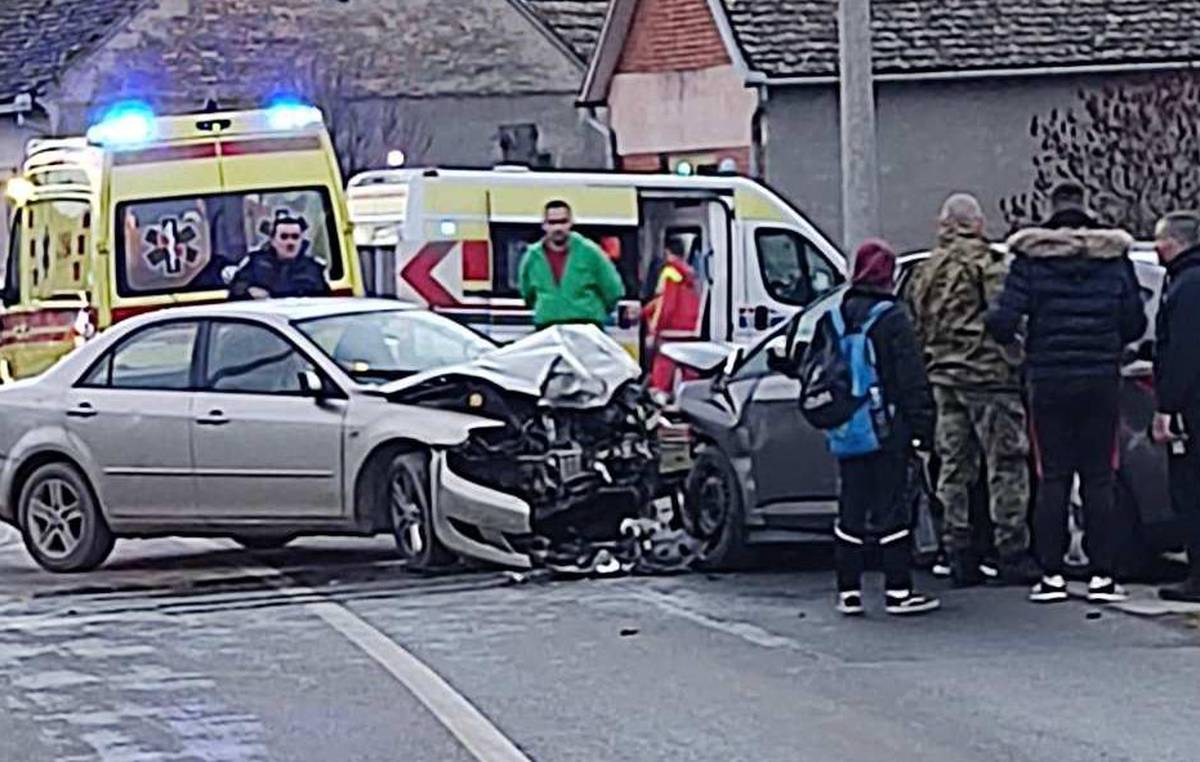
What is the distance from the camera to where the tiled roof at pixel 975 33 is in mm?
31031

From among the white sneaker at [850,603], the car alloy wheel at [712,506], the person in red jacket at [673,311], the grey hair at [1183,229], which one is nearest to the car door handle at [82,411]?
the car alloy wheel at [712,506]

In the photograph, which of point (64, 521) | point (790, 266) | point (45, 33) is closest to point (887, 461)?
point (64, 521)

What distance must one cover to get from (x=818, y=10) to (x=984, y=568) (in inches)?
728

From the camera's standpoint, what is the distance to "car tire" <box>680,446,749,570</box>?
14891mm

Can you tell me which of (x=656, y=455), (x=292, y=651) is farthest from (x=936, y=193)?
(x=292, y=651)

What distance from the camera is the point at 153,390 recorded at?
52.2ft

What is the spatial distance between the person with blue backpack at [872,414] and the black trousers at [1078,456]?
21.0 inches

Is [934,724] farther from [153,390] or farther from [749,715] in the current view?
[153,390]

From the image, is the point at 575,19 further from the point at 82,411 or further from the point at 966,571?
the point at 966,571

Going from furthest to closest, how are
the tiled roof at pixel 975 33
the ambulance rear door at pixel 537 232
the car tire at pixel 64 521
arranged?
the tiled roof at pixel 975 33
the ambulance rear door at pixel 537 232
the car tire at pixel 64 521

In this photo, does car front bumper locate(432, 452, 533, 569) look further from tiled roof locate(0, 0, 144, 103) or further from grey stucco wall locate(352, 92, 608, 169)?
grey stucco wall locate(352, 92, 608, 169)

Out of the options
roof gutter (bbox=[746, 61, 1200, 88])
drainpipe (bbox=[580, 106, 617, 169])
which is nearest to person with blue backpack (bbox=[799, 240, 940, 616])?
roof gutter (bbox=[746, 61, 1200, 88])

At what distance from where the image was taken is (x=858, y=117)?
20.3 metres

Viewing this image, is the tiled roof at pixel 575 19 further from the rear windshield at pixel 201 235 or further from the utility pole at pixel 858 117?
the utility pole at pixel 858 117
